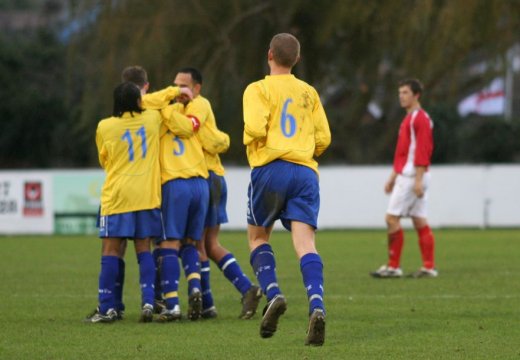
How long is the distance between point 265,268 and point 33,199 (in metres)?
17.5

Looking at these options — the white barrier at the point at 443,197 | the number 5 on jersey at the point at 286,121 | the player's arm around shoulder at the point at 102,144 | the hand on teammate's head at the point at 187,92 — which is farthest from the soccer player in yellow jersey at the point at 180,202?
the white barrier at the point at 443,197

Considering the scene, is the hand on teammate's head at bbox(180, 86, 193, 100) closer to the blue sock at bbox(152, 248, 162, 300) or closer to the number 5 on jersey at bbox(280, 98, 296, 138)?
the blue sock at bbox(152, 248, 162, 300)

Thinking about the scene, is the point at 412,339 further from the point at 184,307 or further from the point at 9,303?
the point at 9,303

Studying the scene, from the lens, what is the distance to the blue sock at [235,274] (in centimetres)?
1030

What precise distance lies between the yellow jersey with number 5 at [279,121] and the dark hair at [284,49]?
10 cm

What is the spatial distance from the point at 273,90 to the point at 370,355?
1.77 meters

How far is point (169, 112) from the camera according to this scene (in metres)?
9.77

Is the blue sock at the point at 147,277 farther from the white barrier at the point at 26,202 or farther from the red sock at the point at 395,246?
the white barrier at the point at 26,202

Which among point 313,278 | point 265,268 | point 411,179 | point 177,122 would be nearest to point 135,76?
point 177,122

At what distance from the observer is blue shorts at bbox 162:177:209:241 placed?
9.77m

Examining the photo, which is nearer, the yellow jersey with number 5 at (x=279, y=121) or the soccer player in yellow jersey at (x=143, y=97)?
the yellow jersey with number 5 at (x=279, y=121)

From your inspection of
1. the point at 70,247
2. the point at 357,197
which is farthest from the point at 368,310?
the point at 357,197

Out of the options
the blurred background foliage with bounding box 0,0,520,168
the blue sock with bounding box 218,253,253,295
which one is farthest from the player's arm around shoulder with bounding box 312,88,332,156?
the blurred background foliage with bounding box 0,0,520,168

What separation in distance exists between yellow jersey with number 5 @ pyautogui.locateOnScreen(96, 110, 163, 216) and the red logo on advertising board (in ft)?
50.4
